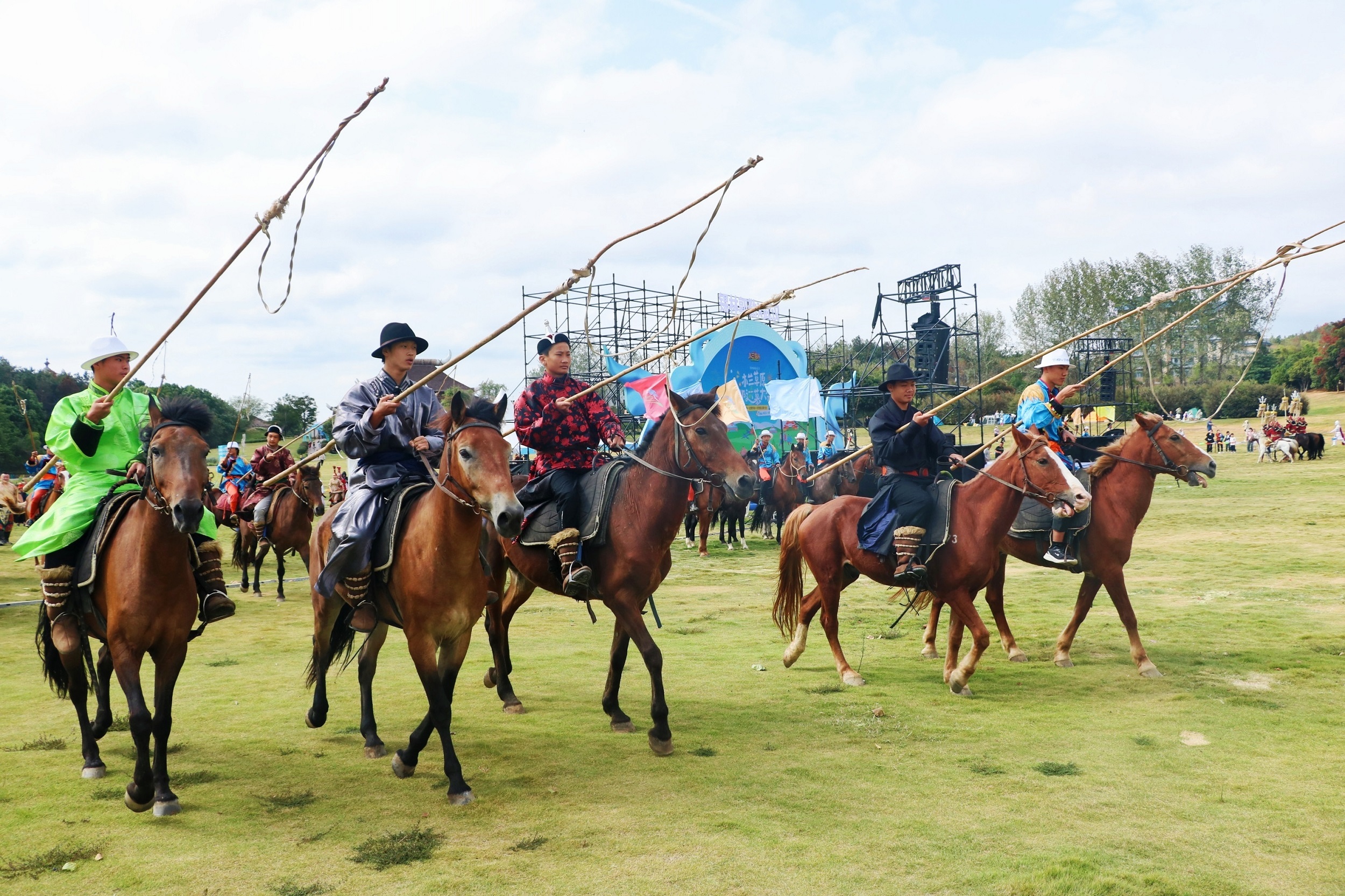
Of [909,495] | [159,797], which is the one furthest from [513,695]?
[909,495]

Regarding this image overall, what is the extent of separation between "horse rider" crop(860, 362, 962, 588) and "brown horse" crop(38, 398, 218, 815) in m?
5.09

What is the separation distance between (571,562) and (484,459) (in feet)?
5.89

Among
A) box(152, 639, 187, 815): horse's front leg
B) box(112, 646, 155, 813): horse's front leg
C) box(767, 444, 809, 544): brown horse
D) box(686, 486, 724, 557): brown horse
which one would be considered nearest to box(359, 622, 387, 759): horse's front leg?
box(152, 639, 187, 815): horse's front leg

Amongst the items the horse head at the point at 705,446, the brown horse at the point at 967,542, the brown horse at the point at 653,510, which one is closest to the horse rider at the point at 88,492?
the brown horse at the point at 653,510

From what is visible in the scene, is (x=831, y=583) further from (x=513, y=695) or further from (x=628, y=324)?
(x=628, y=324)

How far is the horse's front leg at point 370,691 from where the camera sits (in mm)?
5895

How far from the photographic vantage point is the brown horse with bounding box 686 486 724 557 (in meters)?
16.5

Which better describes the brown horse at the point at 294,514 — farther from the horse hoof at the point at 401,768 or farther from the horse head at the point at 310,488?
the horse hoof at the point at 401,768

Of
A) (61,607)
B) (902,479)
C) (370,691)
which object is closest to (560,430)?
(370,691)

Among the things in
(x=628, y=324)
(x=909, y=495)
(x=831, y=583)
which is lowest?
(x=831, y=583)

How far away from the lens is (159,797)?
15.9ft

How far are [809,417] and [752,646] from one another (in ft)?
70.9

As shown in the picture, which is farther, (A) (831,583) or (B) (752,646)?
(B) (752,646)

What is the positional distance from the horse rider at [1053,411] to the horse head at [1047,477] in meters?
0.44
